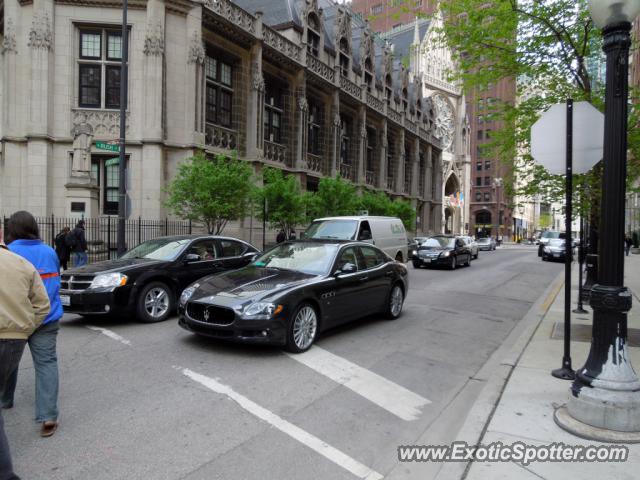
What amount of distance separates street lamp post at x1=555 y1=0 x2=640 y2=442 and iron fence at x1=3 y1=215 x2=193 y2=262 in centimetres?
1642

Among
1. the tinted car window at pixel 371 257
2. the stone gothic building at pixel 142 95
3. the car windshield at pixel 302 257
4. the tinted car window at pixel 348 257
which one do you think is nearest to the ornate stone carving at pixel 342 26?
the stone gothic building at pixel 142 95

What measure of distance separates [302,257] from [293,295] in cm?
152

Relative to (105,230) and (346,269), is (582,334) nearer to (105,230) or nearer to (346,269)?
(346,269)

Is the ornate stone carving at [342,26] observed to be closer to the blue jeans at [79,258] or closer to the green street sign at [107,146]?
the green street sign at [107,146]

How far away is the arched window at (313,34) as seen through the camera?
102 ft

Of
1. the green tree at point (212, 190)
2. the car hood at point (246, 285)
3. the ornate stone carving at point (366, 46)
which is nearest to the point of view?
the car hood at point (246, 285)

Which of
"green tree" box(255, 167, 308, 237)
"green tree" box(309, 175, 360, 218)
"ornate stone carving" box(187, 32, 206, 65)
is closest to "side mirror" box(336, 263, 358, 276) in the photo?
"green tree" box(255, 167, 308, 237)

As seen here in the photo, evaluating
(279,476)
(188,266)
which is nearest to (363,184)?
(188,266)

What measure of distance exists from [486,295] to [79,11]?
19.9 m

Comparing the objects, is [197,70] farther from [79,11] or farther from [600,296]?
[600,296]

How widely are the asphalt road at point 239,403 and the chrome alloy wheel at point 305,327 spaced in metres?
0.21

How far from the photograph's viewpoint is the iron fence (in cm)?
1777

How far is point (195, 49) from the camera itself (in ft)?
68.3

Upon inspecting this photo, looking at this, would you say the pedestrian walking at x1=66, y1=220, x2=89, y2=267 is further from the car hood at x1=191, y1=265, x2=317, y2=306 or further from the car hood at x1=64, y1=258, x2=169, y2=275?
the car hood at x1=191, y1=265, x2=317, y2=306
